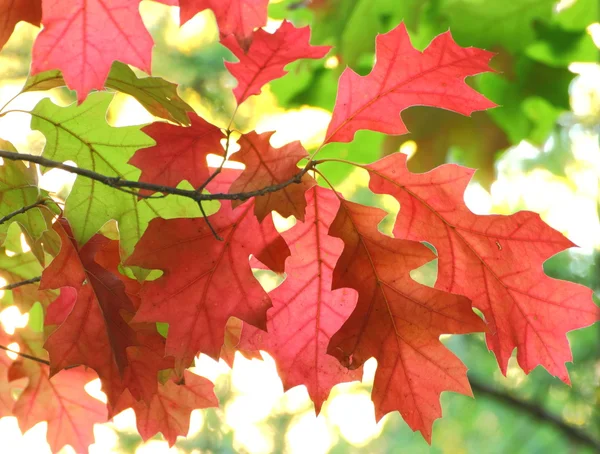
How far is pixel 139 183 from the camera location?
0.68m

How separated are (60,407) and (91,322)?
1.32ft

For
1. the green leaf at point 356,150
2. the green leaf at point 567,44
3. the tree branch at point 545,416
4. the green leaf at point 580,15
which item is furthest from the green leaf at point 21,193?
the tree branch at point 545,416

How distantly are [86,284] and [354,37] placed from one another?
1248 millimetres

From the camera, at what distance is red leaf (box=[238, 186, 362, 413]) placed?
88 cm

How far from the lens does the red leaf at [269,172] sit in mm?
754

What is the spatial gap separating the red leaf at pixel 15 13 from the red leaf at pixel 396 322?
45 cm

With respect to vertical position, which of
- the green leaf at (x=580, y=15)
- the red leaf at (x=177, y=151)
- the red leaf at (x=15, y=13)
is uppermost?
the red leaf at (x=15, y=13)

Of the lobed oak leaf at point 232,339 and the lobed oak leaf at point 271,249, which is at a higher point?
the lobed oak leaf at point 271,249

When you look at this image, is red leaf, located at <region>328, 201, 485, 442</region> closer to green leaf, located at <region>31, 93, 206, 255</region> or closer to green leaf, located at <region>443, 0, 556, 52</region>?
green leaf, located at <region>31, 93, 206, 255</region>

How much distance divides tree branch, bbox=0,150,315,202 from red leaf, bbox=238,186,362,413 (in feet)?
0.47

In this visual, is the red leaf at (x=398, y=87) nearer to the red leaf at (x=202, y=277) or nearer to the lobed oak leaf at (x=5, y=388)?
the red leaf at (x=202, y=277)

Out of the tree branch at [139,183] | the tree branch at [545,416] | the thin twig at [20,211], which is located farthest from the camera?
the tree branch at [545,416]

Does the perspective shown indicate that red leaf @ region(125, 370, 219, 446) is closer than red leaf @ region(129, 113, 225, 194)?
No

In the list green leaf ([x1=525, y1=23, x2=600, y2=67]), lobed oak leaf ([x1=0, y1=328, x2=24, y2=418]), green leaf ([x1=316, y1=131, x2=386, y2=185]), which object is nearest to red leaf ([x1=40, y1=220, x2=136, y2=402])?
lobed oak leaf ([x1=0, y1=328, x2=24, y2=418])
